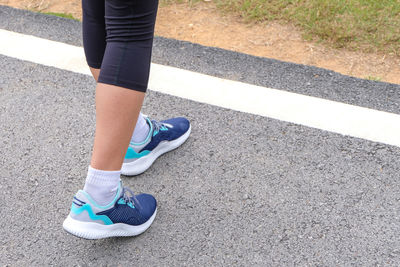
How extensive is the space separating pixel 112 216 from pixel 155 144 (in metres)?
0.53

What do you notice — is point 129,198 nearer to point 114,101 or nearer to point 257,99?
point 114,101

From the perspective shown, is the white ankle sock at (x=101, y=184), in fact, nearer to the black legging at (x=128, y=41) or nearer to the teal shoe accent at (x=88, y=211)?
the teal shoe accent at (x=88, y=211)

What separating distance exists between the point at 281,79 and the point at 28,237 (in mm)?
1683

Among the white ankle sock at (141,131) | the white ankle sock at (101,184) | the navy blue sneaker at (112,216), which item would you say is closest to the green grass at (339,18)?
the white ankle sock at (141,131)

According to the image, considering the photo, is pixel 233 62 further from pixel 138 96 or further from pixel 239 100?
pixel 138 96

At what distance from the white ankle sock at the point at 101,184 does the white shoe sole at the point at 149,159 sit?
43cm

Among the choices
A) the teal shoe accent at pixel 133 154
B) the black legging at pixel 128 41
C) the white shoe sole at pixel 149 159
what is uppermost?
the black legging at pixel 128 41

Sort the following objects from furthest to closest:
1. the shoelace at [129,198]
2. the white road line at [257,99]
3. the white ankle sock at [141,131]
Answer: the white road line at [257,99], the white ankle sock at [141,131], the shoelace at [129,198]

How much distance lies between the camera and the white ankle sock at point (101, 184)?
153 centimetres

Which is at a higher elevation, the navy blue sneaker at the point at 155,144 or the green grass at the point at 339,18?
the green grass at the point at 339,18

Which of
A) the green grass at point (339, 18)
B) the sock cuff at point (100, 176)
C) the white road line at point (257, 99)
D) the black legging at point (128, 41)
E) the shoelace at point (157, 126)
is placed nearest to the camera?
the black legging at point (128, 41)

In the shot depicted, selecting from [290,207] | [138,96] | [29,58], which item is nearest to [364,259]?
[290,207]

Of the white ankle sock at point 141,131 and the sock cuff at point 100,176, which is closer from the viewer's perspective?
the sock cuff at point 100,176

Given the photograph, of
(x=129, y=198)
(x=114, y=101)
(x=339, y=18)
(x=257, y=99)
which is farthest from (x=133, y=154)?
(x=339, y=18)
